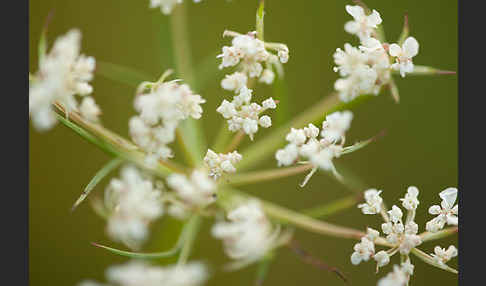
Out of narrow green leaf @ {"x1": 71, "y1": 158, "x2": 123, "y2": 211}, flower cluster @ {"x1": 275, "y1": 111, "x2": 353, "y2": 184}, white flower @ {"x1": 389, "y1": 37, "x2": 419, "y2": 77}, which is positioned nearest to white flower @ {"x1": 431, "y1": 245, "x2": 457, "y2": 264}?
flower cluster @ {"x1": 275, "y1": 111, "x2": 353, "y2": 184}

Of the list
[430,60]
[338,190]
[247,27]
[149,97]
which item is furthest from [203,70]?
[430,60]

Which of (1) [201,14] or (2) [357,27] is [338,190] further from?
(2) [357,27]

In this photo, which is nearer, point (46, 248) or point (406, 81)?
point (46, 248)

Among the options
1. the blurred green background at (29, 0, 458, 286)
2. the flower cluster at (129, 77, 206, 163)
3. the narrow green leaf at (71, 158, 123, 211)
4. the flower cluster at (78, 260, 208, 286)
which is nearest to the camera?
the flower cluster at (78, 260, 208, 286)

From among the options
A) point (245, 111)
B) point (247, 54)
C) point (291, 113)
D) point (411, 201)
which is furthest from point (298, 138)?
point (291, 113)

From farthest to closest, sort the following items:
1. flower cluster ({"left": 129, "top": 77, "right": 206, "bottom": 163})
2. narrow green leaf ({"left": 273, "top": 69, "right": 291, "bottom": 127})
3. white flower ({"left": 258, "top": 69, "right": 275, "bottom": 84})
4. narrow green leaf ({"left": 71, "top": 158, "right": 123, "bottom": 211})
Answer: narrow green leaf ({"left": 273, "top": 69, "right": 291, "bottom": 127}) < white flower ({"left": 258, "top": 69, "right": 275, "bottom": 84}) < narrow green leaf ({"left": 71, "top": 158, "right": 123, "bottom": 211}) < flower cluster ({"left": 129, "top": 77, "right": 206, "bottom": 163})

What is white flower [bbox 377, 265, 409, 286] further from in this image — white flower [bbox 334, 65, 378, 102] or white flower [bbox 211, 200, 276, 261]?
white flower [bbox 334, 65, 378, 102]
